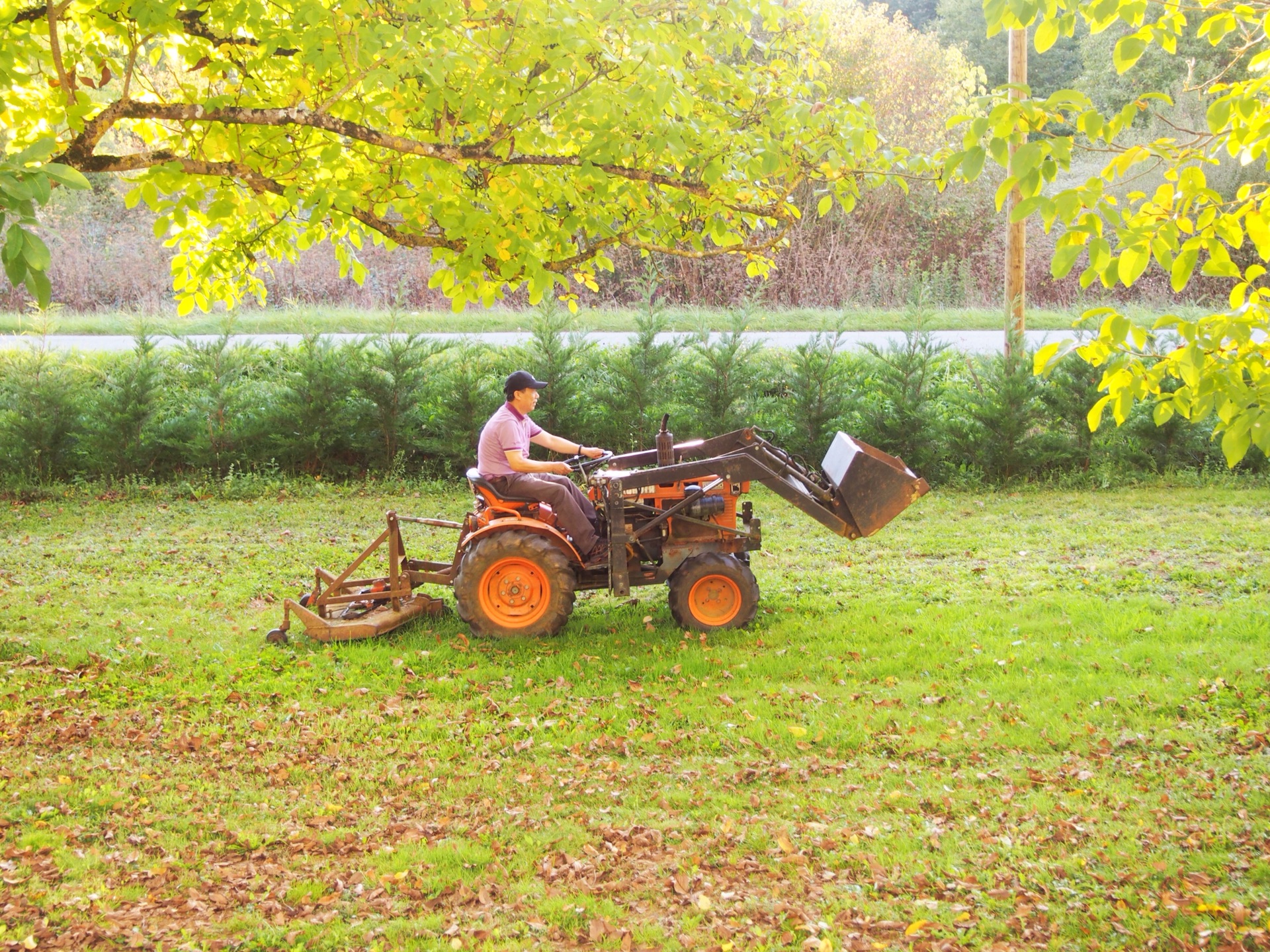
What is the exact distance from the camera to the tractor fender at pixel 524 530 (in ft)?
22.9

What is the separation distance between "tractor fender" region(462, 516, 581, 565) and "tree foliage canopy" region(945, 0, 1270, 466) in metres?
3.90

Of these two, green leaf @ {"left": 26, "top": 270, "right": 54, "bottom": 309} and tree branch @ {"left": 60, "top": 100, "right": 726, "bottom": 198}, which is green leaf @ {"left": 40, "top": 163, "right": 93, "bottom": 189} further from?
tree branch @ {"left": 60, "top": 100, "right": 726, "bottom": 198}

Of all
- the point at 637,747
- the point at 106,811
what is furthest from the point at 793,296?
the point at 106,811

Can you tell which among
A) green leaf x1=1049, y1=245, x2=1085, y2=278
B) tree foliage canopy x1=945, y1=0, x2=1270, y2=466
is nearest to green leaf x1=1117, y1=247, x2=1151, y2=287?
tree foliage canopy x1=945, y1=0, x2=1270, y2=466

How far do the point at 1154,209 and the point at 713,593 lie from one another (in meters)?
4.12

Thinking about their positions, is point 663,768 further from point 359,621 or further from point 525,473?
point 359,621

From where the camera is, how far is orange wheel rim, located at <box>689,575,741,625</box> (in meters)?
7.18

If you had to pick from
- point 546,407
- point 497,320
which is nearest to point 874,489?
point 546,407

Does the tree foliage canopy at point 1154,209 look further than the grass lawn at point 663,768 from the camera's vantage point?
No

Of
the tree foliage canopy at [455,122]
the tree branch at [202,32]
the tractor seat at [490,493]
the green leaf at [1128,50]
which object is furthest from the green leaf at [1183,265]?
the tree branch at [202,32]

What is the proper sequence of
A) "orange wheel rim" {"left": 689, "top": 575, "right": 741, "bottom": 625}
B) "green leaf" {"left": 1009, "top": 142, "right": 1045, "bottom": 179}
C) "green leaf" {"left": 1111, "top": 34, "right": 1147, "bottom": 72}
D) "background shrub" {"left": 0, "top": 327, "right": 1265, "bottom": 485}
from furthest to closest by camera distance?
"background shrub" {"left": 0, "top": 327, "right": 1265, "bottom": 485} < "orange wheel rim" {"left": 689, "top": 575, "right": 741, "bottom": 625} < "green leaf" {"left": 1111, "top": 34, "right": 1147, "bottom": 72} < "green leaf" {"left": 1009, "top": 142, "right": 1045, "bottom": 179}

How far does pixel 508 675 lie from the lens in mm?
A: 6477

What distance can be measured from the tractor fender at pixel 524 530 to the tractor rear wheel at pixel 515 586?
0.03 m

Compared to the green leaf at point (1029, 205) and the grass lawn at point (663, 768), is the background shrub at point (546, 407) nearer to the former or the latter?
the grass lawn at point (663, 768)
